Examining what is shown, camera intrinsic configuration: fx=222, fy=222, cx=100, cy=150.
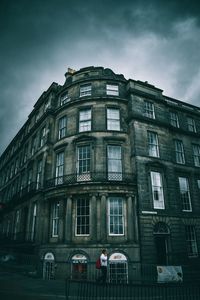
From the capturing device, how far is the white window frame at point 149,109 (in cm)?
2253

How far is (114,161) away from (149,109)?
720 cm

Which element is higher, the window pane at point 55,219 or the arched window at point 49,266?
the window pane at point 55,219

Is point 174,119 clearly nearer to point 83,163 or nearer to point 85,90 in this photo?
point 85,90

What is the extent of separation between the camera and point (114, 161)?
19.7m

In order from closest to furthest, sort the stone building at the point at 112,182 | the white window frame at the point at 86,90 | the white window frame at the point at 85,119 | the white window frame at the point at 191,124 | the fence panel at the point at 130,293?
the fence panel at the point at 130,293 < the stone building at the point at 112,182 < the white window frame at the point at 85,119 < the white window frame at the point at 86,90 < the white window frame at the point at 191,124

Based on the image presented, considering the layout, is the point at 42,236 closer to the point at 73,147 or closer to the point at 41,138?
the point at 73,147

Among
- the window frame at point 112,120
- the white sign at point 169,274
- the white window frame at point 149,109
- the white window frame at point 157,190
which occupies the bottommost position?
the white sign at point 169,274

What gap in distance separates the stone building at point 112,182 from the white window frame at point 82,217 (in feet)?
0.25

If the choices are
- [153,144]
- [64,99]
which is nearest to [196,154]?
[153,144]

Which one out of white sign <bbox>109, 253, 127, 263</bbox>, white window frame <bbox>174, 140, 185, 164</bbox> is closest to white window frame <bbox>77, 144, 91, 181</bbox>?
white sign <bbox>109, 253, 127, 263</bbox>

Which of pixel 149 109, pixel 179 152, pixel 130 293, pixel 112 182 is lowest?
pixel 130 293

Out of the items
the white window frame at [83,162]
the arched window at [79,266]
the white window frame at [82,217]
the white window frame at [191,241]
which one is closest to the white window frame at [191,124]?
the white window frame at [191,241]

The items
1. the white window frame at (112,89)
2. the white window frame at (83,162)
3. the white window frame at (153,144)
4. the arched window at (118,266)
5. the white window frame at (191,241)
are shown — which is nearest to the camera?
the arched window at (118,266)

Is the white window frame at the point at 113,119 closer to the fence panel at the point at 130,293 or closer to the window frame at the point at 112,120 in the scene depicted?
the window frame at the point at 112,120
